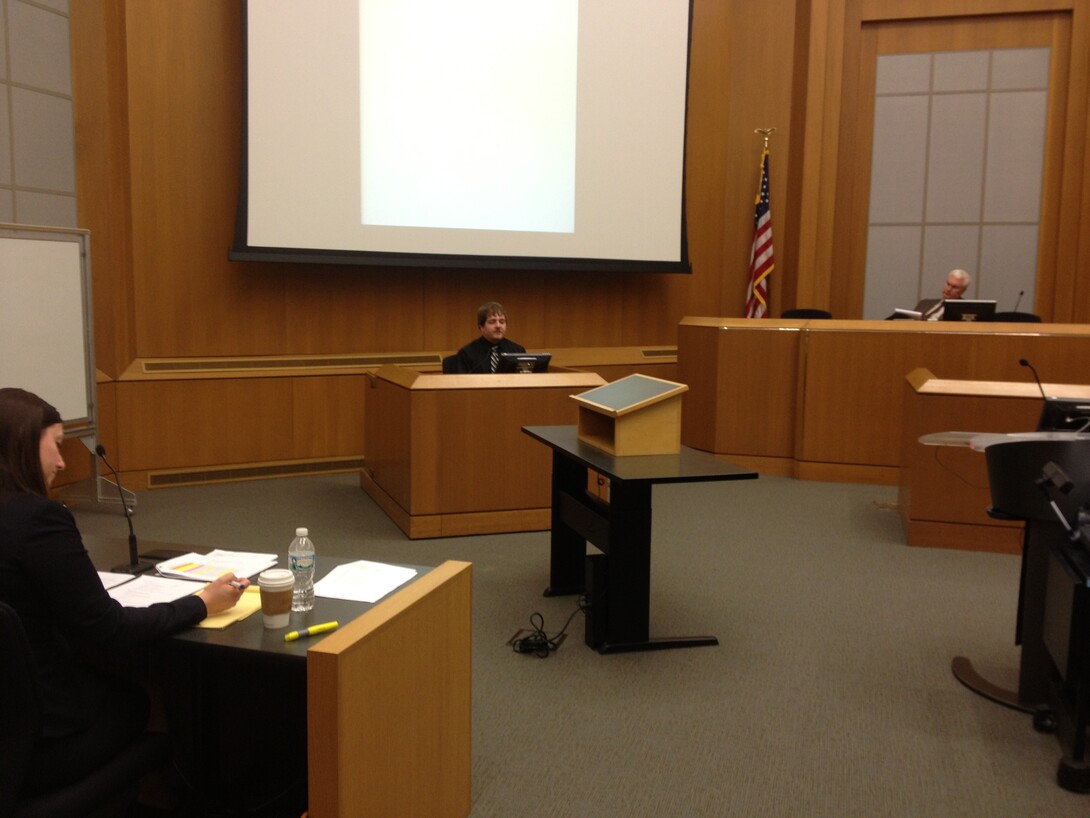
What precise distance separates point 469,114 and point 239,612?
5794mm

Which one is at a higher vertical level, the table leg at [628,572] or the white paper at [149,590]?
the white paper at [149,590]

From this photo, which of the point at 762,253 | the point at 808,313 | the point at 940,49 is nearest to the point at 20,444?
the point at 808,313

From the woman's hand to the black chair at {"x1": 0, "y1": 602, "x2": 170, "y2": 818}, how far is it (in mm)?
338

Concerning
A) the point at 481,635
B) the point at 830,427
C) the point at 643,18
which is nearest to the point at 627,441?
the point at 481,635

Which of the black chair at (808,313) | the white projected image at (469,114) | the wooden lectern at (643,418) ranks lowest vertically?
the wooden lectern at (643,418)

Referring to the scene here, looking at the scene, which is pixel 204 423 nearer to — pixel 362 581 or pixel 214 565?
pixel 214 565

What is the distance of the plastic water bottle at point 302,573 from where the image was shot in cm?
219

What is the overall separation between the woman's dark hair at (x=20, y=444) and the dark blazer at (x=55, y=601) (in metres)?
0.04

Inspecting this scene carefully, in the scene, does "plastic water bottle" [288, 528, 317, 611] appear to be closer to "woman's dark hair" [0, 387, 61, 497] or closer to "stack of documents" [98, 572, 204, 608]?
"stack of documents" [98, 572, 204, 608]

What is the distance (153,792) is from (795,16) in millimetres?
8125

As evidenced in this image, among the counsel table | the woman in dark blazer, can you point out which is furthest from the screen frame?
the woman in dark blazer

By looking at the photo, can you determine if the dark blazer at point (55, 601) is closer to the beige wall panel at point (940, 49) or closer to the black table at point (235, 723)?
the black table at point (235, 723)

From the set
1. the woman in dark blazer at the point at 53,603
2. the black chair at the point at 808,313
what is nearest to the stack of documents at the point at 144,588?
the woman in dark blazer at the point at 53,603

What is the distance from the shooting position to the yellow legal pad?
211 centimetres
